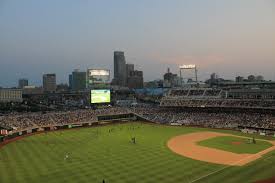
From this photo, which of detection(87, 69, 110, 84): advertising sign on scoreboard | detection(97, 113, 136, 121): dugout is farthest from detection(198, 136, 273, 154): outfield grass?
detection(87, 69, 110, 84): advertising sign on scoreboard

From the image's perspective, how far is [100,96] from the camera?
86875 millimetres

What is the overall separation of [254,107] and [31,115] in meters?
55.1

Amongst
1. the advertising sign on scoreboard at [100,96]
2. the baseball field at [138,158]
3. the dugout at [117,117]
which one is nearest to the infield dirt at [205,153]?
the baseball field at [138,158]

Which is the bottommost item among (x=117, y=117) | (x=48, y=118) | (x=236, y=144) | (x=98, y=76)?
(x=236, y=144)

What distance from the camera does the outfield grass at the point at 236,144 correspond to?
4734 cm

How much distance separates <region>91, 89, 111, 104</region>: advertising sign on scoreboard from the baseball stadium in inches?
159

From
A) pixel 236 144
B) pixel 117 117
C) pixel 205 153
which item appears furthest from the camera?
pixel 117 117

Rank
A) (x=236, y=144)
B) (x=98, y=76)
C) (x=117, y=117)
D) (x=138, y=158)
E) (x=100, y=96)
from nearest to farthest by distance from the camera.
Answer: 1. (x=138, y=158)
2. (x=236, y=144)
3. (x=100, y=96)
4. (x=98, y=76)
5. (x=117, y=117)

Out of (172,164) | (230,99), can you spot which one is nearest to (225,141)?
(172,164)

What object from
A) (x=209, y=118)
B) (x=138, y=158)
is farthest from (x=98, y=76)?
(x=138, y=158)

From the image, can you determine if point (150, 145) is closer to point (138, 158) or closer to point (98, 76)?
point (138, 158)

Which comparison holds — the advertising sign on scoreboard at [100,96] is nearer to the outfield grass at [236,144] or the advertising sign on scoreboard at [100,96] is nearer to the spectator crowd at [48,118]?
the spectator crowd at [48,118]

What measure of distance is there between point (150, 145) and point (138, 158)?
9.97 metres

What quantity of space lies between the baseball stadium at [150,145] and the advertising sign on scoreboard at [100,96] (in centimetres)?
404
